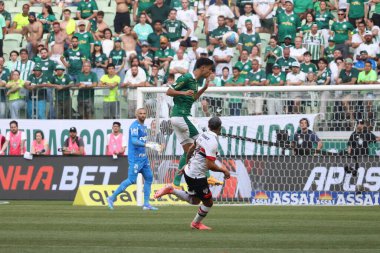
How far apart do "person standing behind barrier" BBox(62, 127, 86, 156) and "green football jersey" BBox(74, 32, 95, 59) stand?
4.17 meters

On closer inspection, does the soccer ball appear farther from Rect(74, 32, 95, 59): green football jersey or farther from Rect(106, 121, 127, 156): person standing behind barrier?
Rect(106, 121, 127, 156): person standing behind barrier

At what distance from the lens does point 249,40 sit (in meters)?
31.4

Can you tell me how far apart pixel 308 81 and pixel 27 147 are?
26.9 ft

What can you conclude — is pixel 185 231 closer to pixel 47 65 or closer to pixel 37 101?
pixel 37 101

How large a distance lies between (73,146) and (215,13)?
717cm

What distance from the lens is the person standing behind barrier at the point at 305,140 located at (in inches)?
1001

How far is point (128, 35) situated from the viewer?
107 ft

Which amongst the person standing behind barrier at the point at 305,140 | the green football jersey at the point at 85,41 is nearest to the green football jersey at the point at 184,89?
the person standing behind barrier at the point at 305,140

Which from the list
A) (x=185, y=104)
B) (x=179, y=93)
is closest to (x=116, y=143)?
(x=185, y=104)

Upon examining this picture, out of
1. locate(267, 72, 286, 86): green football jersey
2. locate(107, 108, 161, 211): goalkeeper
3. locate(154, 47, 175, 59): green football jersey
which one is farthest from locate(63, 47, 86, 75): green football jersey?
locate(107, 108, 161, 211): goalkeeper

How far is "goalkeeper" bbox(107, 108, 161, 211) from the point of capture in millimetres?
22469

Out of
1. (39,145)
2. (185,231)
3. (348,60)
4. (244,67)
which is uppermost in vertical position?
(348,60)

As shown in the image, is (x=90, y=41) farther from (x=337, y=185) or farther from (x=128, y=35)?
(x=337, y=185)

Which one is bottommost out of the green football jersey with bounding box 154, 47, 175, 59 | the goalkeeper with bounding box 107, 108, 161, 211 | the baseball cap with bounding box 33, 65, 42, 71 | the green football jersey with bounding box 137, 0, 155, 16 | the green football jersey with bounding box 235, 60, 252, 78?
the goalkeeper with bounding box 107, 108, 161, 211
